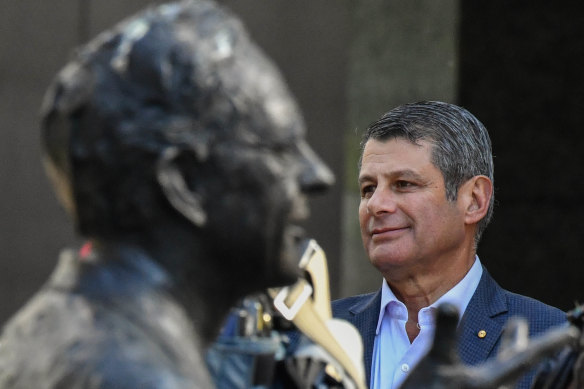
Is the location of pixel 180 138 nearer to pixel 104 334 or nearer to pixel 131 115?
pixel 131 115

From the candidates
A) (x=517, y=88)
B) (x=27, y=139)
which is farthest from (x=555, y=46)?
(x=27, y=139)

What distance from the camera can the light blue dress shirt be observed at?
15.1 ft

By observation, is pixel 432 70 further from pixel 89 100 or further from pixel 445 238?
pixel 89 100

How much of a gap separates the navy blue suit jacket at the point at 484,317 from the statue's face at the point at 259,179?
99.2 inches

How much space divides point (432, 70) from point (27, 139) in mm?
2766

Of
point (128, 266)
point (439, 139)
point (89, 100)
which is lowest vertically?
point (439, 139)

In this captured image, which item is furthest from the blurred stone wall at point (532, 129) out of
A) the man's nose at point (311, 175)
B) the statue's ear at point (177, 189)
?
the statue's ear at point (177, 189)

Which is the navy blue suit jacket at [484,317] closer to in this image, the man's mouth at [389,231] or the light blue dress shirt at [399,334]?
the light blue dress shirt at [399,334]

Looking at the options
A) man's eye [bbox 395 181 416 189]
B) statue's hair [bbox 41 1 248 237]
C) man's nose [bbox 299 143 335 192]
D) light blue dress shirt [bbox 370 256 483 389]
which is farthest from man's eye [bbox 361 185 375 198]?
statue's hair [bbox 41 1 248 237]

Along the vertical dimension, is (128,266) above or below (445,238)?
above

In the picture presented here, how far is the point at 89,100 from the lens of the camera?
1.93 metres

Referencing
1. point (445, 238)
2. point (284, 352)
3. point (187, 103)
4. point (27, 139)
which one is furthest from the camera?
point (27, 139)

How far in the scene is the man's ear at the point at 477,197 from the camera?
504 cm

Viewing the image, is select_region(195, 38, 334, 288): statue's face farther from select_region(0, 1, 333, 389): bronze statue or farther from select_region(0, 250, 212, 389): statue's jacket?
select_region(0, 250, 212, 389): statue's jacket
